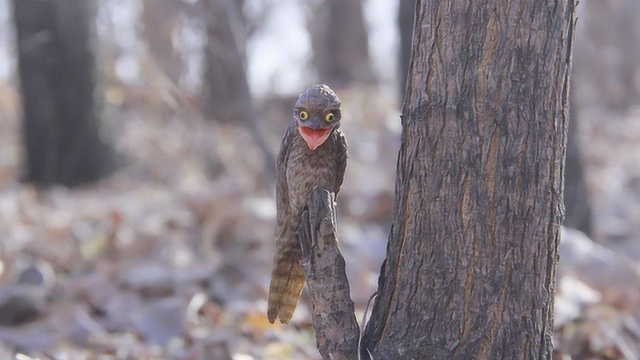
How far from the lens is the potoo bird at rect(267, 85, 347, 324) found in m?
2.72

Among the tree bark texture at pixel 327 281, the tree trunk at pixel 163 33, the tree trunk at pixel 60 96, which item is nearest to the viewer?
the tree bark texture at pixel 327 281

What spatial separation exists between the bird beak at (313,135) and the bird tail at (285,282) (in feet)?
1.45

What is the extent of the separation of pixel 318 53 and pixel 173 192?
23.9 feet

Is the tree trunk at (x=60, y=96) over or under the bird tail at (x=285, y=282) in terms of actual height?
over

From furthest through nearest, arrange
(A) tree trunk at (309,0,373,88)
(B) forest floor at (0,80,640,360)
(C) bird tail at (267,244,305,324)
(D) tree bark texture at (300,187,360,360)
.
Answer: (A) tree trunk at (309,0,373,88), (B) forest floor at (0,80,640,360), (C) bird tail at (267,244,305,324), (D) tree bark texture at (300,187,360,360)

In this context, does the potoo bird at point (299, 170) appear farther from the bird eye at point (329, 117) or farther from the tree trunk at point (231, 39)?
the tree trunk at point (231, 39)

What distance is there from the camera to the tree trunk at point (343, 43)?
50.0 feet

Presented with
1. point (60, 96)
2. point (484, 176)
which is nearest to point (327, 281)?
point (484, 176)

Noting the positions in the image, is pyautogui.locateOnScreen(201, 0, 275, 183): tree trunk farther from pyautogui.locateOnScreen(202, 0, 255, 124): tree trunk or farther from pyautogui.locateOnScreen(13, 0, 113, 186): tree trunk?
pyautogui.locateOnScreen(13, 0, 113, 186): tree trunk

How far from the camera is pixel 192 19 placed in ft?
23.4

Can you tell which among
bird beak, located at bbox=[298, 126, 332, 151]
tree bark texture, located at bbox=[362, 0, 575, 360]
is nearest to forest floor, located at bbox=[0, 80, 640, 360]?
tree bark texture, located at bbox=[362, 0, 575, 360]

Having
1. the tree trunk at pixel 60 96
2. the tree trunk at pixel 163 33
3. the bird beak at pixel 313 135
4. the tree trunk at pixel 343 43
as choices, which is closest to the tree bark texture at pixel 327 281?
the bird beak at pixel 313 135

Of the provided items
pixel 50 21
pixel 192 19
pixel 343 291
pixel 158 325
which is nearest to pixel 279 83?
pixel 50 21

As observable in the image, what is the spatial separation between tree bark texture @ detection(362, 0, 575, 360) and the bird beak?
0.92 feet
